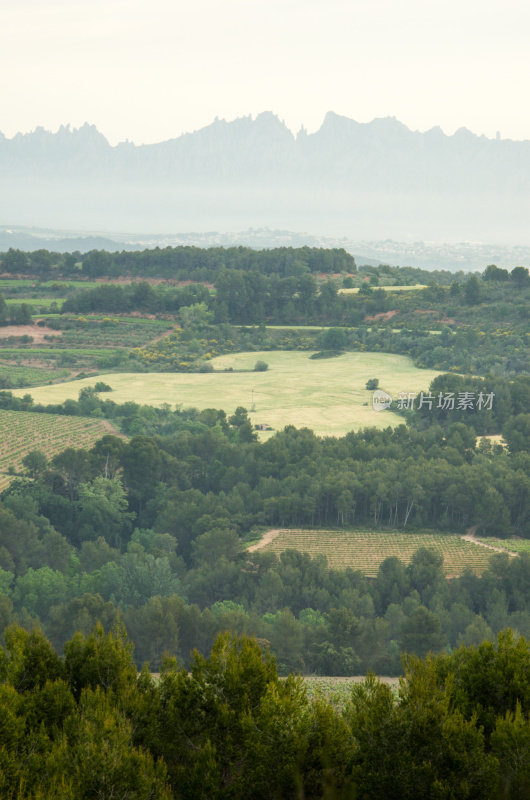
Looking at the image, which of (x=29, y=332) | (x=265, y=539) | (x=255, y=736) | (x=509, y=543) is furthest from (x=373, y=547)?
(x=29, y=332)

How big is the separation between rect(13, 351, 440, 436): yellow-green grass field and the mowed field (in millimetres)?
4916

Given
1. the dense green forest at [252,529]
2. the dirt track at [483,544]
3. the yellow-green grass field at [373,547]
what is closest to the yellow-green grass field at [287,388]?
the dense green forest at [252,529]

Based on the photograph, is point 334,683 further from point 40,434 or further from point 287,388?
point 287,388

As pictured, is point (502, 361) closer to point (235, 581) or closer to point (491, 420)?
point (491, 420)

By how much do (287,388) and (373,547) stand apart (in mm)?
27436

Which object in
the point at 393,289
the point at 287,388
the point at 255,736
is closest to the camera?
the point at 255,736

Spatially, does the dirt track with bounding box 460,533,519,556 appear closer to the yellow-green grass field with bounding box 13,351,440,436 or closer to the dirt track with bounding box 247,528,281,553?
the dirt track with bounding box 247,528,281,553

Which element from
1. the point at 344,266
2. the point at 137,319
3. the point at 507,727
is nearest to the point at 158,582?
the point at 507,727

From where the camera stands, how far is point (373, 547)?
39.6 meters

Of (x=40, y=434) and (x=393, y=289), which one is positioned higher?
(x=393, y=289)

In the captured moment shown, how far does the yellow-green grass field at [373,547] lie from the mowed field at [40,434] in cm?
1428

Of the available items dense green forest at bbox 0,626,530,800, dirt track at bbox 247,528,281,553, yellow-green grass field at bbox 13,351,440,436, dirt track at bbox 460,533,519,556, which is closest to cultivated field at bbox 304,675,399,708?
dense green forest at bbox 0,626,530,800

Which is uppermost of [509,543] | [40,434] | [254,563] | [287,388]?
[287,388]

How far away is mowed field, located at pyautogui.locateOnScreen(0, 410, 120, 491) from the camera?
48662 mm
